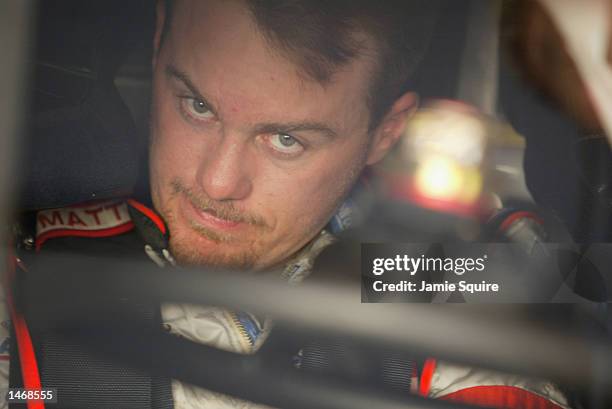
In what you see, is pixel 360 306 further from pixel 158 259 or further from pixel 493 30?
pixel 493 30

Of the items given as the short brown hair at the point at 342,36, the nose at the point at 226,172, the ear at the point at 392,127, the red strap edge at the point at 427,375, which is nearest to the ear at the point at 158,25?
the short brown hair at the point at 342,36

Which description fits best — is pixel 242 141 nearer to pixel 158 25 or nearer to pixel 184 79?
pixel 184 79

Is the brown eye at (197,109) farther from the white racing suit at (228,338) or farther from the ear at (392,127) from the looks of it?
the ear at (392,127)

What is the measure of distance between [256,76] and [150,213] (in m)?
0.33

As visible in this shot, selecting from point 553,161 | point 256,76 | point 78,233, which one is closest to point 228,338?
point 78,233

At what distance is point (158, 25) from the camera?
1.33 m

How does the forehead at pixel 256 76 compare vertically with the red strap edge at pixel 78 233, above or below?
above

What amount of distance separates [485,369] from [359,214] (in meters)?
0.38

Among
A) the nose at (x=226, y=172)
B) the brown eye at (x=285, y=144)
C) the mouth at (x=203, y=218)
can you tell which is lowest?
the mouth at (x=203, y=218)

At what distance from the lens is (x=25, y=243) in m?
1.32

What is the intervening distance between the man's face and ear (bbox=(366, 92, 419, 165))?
0.02m

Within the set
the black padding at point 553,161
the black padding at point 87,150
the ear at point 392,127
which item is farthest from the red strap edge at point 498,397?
the black padding at point 87,150

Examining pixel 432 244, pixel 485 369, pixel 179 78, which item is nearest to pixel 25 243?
pixel 179 78

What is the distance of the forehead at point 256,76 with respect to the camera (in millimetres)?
1292
